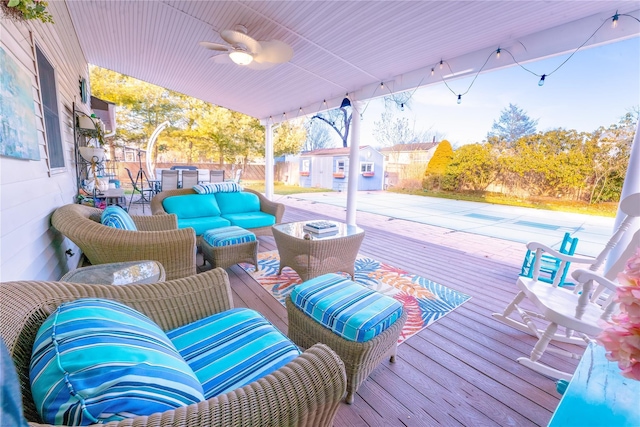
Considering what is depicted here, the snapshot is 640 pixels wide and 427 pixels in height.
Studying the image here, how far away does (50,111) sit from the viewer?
A: 2254 millimetres

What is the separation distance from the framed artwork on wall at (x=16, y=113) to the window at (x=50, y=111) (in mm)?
408

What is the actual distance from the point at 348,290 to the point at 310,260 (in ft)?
2.69

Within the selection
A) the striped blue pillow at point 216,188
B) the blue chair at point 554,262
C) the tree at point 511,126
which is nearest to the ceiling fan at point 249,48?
the striped blue pillow at point 216,188

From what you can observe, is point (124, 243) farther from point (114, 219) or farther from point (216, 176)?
point (216, 176)

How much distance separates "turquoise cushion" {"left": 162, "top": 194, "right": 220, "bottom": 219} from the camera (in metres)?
3.55

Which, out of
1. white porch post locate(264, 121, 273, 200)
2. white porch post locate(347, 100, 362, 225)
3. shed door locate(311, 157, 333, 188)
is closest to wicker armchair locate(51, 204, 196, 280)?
white porch post locate(347, 100, 362, 225)

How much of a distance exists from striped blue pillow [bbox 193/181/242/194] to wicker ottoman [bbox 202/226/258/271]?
1117 mm

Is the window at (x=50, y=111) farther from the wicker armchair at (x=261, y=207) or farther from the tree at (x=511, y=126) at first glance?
the tree at (x=511, y=126)

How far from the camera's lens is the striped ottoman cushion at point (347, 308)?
135 centimetres

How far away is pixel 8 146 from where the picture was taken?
134 cm

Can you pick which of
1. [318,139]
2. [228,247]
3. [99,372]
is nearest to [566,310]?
[99,372]

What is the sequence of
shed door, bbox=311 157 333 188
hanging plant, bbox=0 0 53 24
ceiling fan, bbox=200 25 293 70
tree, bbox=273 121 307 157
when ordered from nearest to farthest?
1. hanging plant, bbox=0 0 53 24
2. ceiling fan, bbox=200 25 293 70
3. tree, bbox=273 121 307 157
4. shed door, bbox=311 157 333 188

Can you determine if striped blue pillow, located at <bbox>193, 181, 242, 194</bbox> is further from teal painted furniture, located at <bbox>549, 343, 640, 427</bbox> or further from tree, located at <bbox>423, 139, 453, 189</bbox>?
tree, located at <bbox>423, 139, 453, 189</bbox>

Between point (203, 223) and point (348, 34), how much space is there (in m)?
2.90
